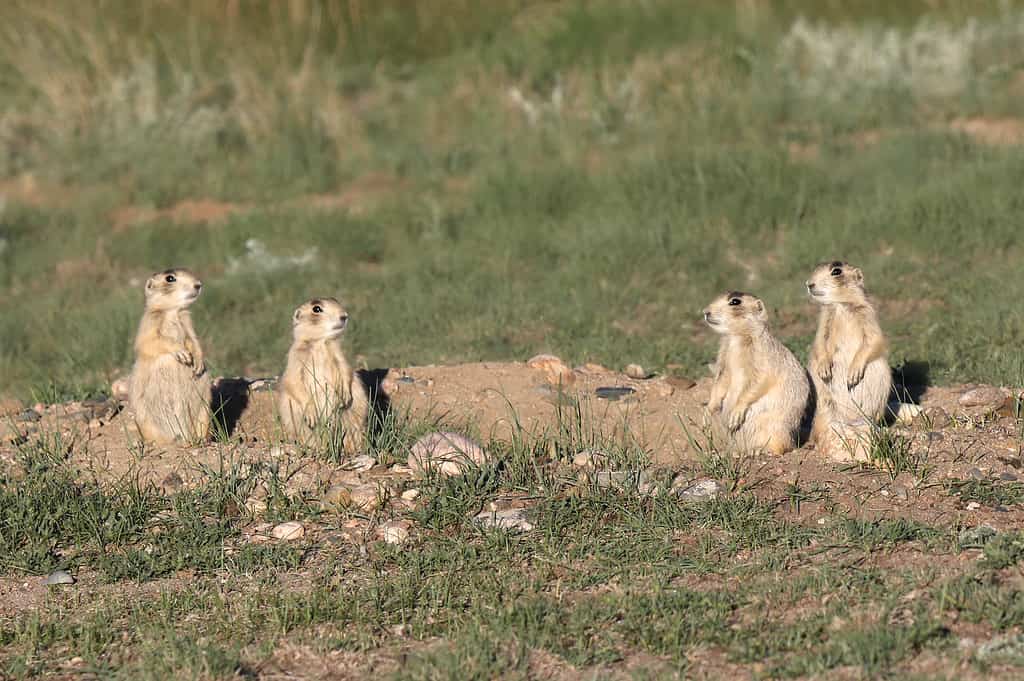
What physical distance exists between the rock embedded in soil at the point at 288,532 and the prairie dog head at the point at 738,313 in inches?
88.8

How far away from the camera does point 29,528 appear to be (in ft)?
20.6

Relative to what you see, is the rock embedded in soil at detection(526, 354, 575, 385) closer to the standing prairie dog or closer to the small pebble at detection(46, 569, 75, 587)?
the standing prairie dog

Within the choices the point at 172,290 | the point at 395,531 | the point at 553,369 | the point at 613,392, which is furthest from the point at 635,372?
the point at 395,531

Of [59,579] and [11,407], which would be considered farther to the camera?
[11,407]

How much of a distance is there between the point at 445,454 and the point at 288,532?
89 centimetres

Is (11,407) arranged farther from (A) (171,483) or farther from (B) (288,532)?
(B) (288,532)

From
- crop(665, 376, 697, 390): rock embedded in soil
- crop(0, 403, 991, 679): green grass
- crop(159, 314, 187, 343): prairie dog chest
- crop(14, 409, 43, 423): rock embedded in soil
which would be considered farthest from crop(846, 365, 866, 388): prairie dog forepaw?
crop(14, 409, 43, 423): rock embedded in soil

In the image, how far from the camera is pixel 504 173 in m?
12.7

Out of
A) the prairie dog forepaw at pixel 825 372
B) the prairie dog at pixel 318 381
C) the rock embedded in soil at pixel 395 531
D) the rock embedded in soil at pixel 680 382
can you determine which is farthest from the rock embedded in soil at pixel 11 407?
the prairie dog forepaw at pixel 825 372

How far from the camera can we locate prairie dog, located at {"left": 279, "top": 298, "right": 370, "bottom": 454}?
7.14 m

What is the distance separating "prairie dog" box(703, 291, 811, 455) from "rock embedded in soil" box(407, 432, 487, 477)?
4.27 feet

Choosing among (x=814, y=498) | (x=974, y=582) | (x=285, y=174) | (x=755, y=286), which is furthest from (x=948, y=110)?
(x=974, y=582)

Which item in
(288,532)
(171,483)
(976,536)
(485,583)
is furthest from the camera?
(171,483)

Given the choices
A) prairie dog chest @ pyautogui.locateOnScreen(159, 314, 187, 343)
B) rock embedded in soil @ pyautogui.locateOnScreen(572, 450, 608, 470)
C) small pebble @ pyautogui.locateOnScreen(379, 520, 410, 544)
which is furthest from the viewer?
prairie dog chest @ pyautogui.locateOnScreen(159, 314, 187, 343)
